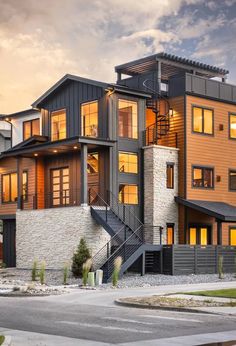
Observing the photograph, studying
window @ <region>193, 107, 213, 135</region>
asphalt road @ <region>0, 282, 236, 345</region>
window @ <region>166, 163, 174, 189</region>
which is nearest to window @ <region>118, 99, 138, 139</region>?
window @ <region>166, 163, 174, 189</region>

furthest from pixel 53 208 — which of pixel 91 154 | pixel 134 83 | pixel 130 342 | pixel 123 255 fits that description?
pixel 130 342

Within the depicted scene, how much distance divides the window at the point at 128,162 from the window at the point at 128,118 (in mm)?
1158

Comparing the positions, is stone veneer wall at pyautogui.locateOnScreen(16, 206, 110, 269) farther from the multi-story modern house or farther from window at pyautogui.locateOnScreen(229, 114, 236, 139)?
window at pyautogui.locateOnScreen(229, 114, 236, 139)

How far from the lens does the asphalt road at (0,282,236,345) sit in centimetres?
1406

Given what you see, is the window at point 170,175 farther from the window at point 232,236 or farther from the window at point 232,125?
the window at point 232,236

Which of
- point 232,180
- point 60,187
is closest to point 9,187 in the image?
point 60,187

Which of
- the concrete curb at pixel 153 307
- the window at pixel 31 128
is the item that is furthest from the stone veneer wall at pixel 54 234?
the concrete curb at pixel 153 307

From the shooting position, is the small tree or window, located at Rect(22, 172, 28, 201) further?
window, located at Rect(22, 172, 28, 201)

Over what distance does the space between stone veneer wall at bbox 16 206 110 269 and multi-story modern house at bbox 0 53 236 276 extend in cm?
6

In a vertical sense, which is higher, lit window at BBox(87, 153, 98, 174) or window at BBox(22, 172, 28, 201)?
lit window at BBox(87, 153, 98, 174)

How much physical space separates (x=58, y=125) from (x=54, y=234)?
25.9ft

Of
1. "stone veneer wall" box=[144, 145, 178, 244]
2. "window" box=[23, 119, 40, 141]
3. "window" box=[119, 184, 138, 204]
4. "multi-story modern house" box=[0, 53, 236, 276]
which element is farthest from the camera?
"window" box=[23, 119, 40, 141]

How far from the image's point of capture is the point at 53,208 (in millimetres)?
39406

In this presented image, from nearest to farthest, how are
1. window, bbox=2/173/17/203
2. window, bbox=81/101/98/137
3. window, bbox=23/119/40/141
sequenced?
window, bbox=81/101/98/137
window, bbox=2/173/17/203
window, bbox=23/119/40/141
